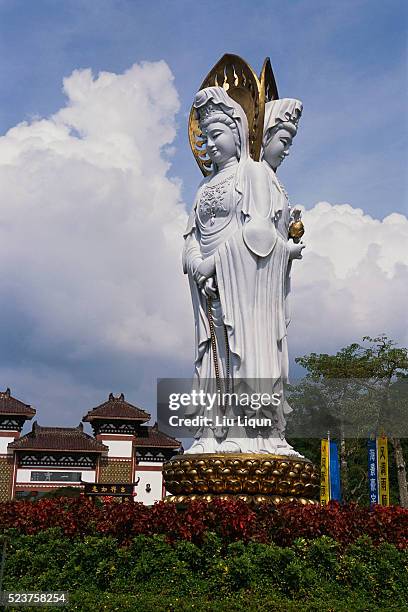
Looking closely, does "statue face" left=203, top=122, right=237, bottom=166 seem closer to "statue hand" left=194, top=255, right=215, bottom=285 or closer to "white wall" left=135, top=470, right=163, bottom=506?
"statue hand" left=194, top=255, right=215, bottom=285

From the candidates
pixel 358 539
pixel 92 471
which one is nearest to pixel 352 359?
pixel 92 471

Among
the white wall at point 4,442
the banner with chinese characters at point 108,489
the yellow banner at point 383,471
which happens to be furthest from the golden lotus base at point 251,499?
the white wall at point 4,442

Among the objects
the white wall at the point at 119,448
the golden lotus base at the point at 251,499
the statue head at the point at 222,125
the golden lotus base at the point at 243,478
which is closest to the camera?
the golden lotus base at the point at 251,499

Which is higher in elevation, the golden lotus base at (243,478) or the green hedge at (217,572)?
the golden lotus base at (243,478)

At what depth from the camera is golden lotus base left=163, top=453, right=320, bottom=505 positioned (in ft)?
17.2

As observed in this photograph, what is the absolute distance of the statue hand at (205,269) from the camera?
616cm

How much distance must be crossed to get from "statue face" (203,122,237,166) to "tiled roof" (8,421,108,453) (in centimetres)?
1594

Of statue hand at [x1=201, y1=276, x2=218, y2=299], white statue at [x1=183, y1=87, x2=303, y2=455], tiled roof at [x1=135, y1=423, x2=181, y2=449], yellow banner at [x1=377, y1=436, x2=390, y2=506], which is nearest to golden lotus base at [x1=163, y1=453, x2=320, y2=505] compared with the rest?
white statue at [x1=183, y1=87, x2=303, y2=455]

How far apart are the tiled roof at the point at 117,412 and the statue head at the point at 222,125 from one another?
16.2m

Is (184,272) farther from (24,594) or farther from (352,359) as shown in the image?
(352,359)

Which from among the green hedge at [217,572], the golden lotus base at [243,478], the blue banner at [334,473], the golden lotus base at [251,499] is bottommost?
the green hedge at [217,572]

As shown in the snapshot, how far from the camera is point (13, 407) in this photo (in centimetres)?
2186

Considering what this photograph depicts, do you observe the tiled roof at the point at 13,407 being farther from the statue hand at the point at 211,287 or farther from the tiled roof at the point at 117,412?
the statue hand at the point at 211,287

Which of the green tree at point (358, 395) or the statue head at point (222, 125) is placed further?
the green tree at point (358, 395)
